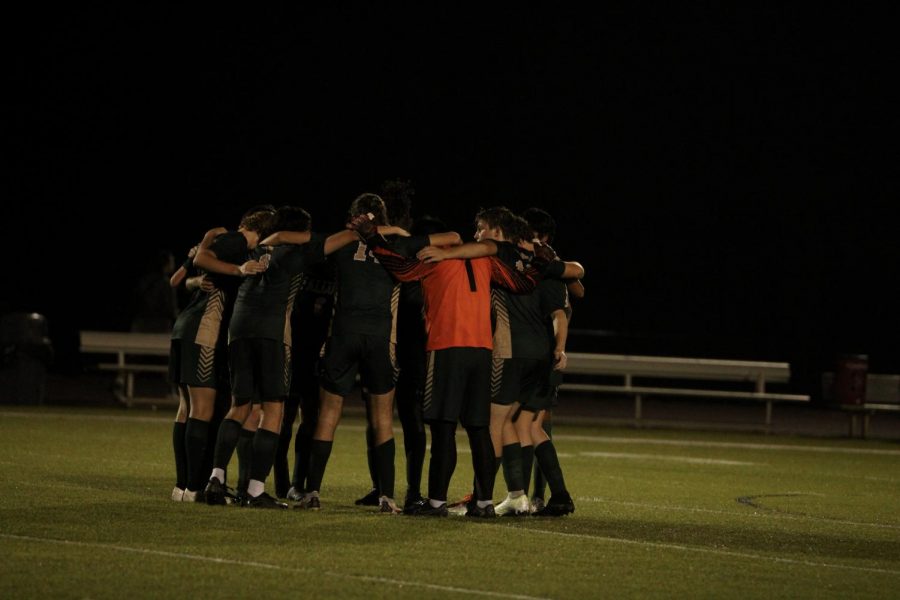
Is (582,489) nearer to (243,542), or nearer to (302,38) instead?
(243,542)

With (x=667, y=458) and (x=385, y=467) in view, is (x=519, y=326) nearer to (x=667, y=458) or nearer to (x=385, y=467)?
(x=385, y=467)

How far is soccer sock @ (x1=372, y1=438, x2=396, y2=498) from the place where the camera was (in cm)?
995

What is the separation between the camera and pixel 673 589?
23.8 ft

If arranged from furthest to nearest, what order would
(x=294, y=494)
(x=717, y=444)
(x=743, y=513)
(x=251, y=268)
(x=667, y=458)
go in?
(x=717, y=444)
(x=667, y=458)
(x=743, y=513)
(x=294, y=494)
(x=251, y=268)

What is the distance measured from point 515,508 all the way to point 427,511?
0.70m

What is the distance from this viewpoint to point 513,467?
399 inches

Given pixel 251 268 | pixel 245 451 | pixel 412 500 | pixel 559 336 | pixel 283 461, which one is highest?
pixel 251 268

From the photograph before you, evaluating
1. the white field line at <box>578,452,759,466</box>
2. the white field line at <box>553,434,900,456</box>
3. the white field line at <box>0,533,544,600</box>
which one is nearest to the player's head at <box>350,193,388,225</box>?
the white field line at <box>0,533,544,600</box>

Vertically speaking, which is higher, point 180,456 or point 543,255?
point 543,255

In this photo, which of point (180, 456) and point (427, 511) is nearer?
point (427, 511)

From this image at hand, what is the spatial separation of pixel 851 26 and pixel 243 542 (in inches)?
1122

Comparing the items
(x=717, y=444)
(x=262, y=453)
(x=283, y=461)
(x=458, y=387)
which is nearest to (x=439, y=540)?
(x=458, y=387)

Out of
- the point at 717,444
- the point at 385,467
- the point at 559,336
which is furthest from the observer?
the point at 717,444

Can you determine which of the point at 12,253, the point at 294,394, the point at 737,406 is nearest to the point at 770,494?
the point at 294,394
